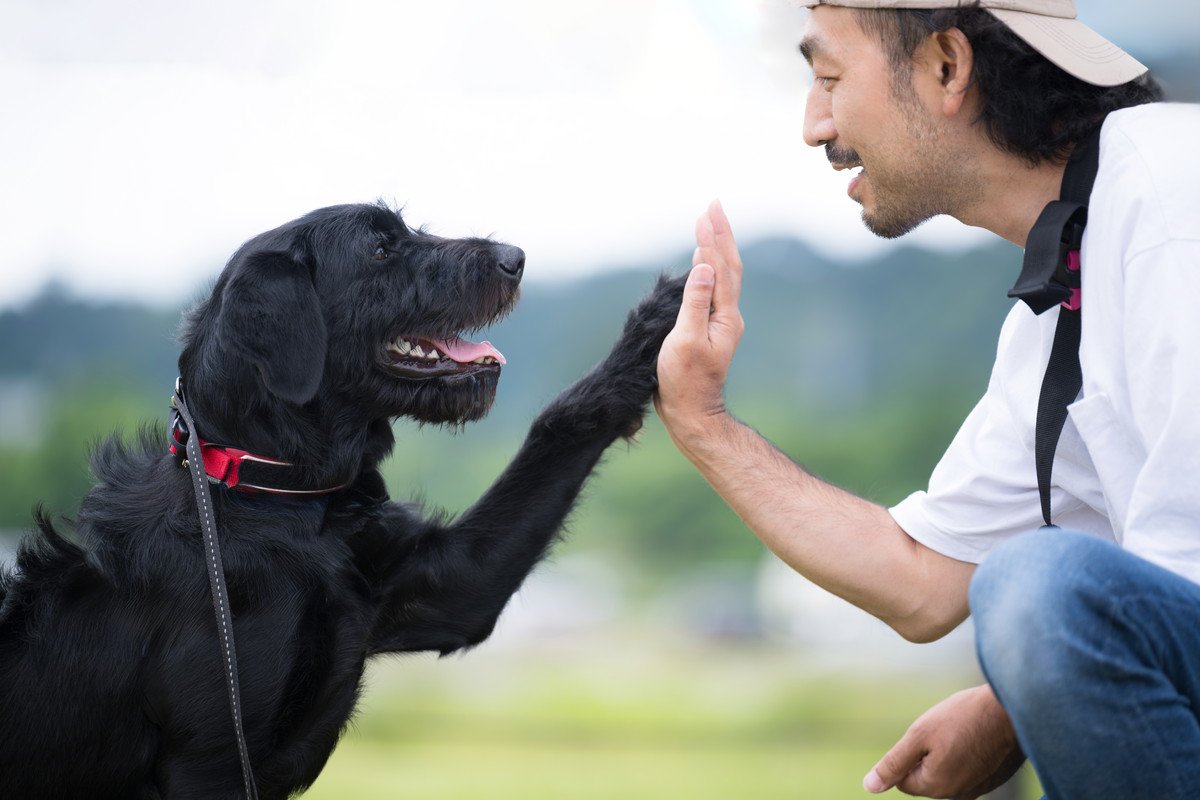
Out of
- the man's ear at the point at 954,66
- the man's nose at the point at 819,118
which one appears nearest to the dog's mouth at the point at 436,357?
the man's nose at the point at 819,118

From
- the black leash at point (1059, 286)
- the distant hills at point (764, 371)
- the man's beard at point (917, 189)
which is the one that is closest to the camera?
the black leash at point (1059, 286)

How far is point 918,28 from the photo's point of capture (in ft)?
→ 6.41

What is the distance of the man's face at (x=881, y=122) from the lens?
199 cm

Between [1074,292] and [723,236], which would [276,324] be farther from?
[1074,292]

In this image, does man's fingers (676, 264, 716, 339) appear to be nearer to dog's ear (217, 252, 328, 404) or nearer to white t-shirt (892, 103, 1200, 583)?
white t-shirt (892, 103, 1200, 583)

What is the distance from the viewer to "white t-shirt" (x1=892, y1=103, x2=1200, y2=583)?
4.66 feet

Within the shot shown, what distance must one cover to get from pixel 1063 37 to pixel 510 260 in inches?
45.2

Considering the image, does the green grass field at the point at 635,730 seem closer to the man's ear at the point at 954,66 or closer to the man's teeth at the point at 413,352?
the man's teeth at the point at 413,352

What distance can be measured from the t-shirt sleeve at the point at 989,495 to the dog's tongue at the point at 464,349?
908mm

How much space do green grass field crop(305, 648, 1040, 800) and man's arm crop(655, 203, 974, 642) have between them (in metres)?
2.54

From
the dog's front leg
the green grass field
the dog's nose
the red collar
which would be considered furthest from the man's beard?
the green grass field

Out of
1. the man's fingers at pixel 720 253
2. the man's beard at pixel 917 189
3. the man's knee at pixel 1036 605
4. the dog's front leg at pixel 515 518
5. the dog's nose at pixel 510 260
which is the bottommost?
the dog's front leg at pixel 515 518

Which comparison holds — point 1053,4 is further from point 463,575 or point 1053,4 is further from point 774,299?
point 774,299

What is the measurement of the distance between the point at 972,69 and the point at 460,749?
183 inches
